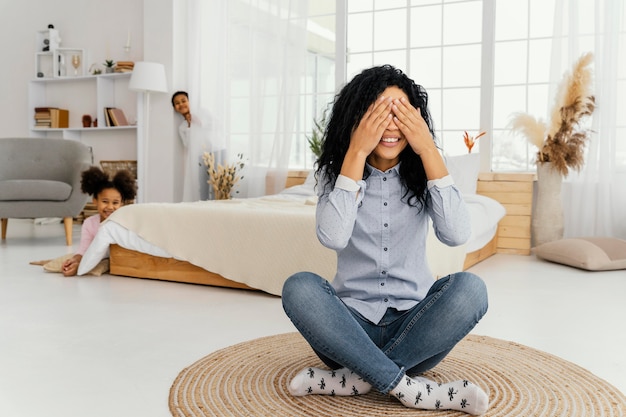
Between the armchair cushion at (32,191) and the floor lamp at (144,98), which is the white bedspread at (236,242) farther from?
the floor lamp at (144,98)

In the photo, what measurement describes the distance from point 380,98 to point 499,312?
1.50 metres

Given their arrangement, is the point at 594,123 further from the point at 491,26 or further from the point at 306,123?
the point at 306,123

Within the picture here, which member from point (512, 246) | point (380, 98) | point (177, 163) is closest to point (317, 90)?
point (177, 163)

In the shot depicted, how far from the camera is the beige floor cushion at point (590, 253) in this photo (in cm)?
384

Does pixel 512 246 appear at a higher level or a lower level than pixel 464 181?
lower

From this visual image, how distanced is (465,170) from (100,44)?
423cm

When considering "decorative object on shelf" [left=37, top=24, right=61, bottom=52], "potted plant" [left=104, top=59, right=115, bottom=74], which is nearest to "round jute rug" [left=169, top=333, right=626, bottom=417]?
"potted plant" [left=104, top=59, right=115, bottom=74]

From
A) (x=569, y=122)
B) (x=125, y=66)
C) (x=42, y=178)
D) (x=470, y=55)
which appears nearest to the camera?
(x=569, y=122)

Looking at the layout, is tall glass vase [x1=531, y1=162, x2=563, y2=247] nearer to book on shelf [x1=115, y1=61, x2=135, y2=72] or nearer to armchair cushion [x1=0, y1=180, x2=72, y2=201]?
armchair cushion [x1=0, y1=180, x2=72, y2=201]

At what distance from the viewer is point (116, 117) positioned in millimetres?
6371

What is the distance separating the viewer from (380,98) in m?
1.58

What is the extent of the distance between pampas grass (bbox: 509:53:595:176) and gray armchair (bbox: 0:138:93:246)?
11.7 ft

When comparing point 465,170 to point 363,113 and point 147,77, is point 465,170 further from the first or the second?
point 363,113

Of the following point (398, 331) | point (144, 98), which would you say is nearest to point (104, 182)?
point (144, 98)
